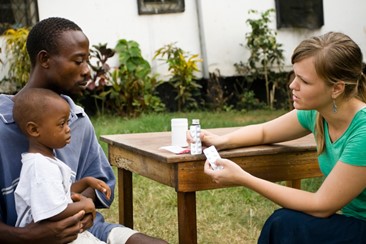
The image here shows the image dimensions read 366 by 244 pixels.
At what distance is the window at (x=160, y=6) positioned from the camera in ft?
35.2

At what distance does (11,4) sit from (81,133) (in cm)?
752

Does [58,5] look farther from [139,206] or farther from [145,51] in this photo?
[139,206]

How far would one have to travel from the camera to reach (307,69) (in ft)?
10.2

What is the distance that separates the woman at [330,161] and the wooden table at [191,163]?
0.16 m

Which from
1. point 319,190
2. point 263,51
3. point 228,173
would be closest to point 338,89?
point 319,190

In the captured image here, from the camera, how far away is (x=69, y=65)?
9.84ft

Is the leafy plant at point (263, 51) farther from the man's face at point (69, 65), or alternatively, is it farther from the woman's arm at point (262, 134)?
the man's face at point (69, 65)

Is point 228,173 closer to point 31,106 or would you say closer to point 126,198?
point 31,106

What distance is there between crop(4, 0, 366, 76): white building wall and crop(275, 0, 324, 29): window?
4.3 inches

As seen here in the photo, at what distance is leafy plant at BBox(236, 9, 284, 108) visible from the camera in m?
11.1

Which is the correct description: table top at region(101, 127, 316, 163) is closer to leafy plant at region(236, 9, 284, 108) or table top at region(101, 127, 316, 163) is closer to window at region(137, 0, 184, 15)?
window at region(137, 0, 184, 15)

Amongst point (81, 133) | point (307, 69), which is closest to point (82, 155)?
point (81, 133)

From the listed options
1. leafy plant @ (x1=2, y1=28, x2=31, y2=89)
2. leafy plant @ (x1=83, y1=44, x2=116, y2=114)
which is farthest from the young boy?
leafy plant @ (x1=83, y1=44, x2=116, y2=114)

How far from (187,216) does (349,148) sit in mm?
840
